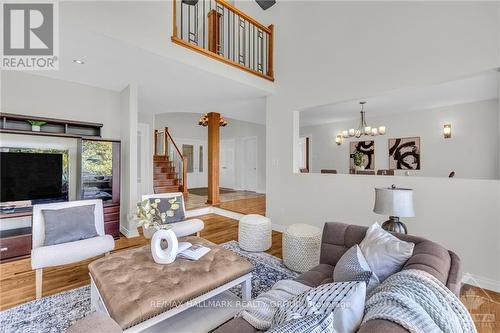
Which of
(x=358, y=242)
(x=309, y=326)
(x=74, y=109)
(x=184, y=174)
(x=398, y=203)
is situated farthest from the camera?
(x=184, y=174)

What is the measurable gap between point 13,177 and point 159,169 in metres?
4.03

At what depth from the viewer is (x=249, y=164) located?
8.69 metres

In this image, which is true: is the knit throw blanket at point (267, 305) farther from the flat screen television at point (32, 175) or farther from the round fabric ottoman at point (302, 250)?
the flat screen television at point (32, 175)

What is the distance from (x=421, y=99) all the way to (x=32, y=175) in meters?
6.85

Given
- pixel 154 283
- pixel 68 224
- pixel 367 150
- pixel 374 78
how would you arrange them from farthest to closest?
pixel 367 150 → pixel 374 78 → pixel 68 224 → pixel 154 283

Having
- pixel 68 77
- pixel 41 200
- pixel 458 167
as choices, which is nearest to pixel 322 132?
pixel 458 167

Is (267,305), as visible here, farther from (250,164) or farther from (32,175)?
(250,164)

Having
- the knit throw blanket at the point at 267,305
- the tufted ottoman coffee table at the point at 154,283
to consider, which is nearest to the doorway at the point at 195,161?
the tufted ottoman coffee table at the point at 154,283

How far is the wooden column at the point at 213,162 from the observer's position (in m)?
5.84

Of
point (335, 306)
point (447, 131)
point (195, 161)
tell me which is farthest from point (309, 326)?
point (195, 161)

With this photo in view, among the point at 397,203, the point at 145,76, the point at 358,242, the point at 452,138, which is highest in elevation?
the point at 145,76

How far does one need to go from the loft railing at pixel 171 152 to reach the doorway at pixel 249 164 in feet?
7.93

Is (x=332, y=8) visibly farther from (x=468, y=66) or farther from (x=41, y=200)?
(x=41, y=200)

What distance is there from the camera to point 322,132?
7379mm
